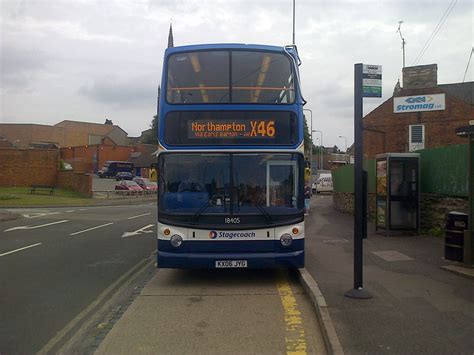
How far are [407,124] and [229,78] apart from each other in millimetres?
30431

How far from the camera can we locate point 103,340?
5840mm

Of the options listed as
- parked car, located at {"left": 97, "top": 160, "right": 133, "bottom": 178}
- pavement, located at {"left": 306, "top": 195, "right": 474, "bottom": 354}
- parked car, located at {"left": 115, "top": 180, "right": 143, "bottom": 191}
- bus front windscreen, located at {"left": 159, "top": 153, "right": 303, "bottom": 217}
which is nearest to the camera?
pavement, located at {"left": 306, "top": 195, "right": 474, "bottom": 354}

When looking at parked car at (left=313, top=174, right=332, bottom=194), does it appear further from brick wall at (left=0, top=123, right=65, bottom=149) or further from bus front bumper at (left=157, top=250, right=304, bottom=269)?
brick wall at (left=0, top=123, right=65, bottom=149)

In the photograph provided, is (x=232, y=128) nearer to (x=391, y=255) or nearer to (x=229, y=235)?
(x=229, y=235)

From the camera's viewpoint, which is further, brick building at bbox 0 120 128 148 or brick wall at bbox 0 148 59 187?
brick building at bbox 0 120 128 148

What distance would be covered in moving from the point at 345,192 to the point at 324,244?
13.2 meters

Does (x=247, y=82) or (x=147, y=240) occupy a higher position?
(x=247, y=82)

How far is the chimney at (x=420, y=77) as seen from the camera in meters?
36.4

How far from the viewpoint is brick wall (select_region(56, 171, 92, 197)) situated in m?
47.8

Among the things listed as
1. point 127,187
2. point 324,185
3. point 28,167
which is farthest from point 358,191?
point 28,167

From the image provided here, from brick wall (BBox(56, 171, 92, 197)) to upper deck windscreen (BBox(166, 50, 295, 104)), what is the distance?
40454mm

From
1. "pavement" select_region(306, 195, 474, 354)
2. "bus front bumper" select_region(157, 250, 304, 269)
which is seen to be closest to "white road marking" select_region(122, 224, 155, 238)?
"pavement" select_region(306, 195, 474, 354)

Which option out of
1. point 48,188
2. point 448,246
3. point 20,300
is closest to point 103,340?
point 20,300

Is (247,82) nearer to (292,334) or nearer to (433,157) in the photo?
(292,334)
